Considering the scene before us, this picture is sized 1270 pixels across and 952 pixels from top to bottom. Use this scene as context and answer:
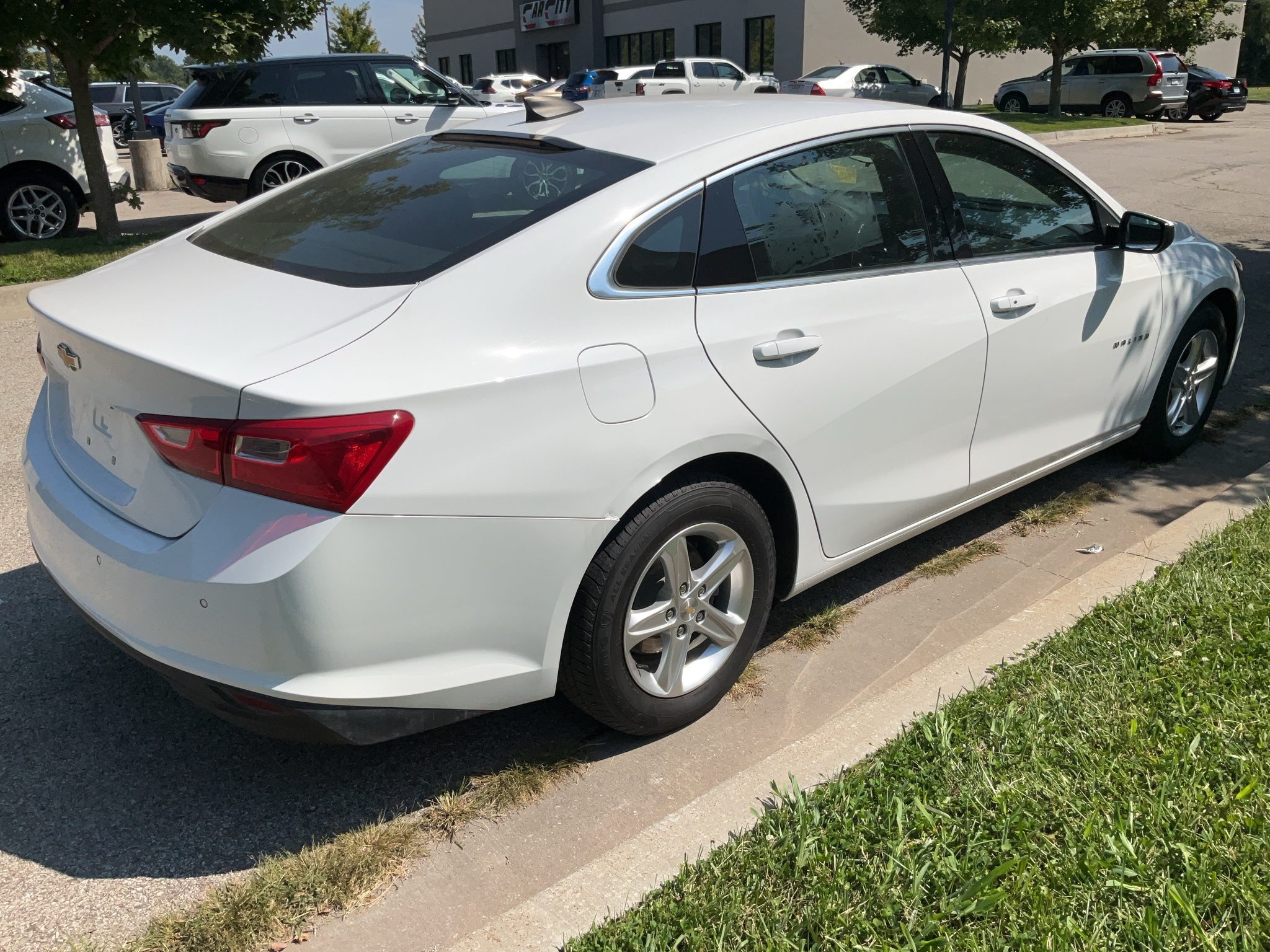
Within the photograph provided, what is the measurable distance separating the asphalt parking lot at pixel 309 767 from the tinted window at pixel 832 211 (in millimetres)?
1270

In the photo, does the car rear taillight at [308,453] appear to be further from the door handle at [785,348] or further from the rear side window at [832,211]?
the rear side window at [832,211]

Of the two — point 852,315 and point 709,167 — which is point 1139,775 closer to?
point 852,315

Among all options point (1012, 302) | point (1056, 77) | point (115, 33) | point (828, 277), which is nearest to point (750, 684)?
point (828, 277)

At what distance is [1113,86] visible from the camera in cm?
3216

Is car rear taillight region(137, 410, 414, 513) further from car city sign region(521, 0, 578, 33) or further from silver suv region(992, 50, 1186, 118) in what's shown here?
car city sign region(521, 0, 578, 33)

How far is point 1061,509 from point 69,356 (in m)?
3.85

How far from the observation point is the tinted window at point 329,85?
12.6m

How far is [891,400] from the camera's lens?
3465 mm

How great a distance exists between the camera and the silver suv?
31.2 metres

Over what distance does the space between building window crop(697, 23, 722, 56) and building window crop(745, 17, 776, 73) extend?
1.40 meters

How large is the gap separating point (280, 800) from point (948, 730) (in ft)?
5.81

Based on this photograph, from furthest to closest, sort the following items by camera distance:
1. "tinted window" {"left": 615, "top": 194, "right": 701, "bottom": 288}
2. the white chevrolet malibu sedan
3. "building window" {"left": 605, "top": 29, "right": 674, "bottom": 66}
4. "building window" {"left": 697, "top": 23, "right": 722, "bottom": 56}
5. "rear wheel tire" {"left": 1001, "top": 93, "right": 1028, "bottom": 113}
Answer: "building window" {"left": 605, "top": 29, "right": 674, "bottom": 66} → "building window" {"left": 697, "top": 23, "right": 722, "bottom": 56} → "rear wheel tire" {"left": 1001, "top": 93, "right": 1028, "bottom": 113} → "tinted window" {"left": 615, "top": 194, "right": 701, "bottom": 288} → the white chevrolet malibu sedan

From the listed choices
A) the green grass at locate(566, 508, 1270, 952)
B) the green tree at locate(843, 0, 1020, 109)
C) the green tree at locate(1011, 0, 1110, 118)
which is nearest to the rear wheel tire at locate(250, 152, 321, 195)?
the green grass at locate(566, 508, 1270, 952)

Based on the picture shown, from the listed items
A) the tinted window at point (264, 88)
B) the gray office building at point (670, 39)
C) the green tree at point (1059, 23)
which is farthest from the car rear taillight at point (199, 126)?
the gray office building at point (670, 39)
